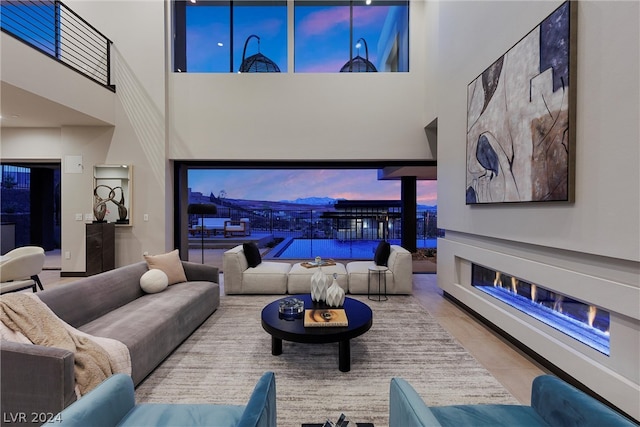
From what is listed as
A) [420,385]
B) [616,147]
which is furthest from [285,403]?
[616,147]

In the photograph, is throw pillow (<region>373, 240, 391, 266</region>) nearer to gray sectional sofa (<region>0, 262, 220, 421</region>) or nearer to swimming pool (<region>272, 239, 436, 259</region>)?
swimming pool (<region>272, 239, 436, 259</region>)

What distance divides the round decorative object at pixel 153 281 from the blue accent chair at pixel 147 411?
1.97 meters

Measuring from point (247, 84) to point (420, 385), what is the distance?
5433 millimetres

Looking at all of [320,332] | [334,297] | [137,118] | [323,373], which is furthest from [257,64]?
[323,373]

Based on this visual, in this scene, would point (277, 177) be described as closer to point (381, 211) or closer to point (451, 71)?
point (381, 211)

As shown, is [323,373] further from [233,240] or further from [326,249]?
[233,240]

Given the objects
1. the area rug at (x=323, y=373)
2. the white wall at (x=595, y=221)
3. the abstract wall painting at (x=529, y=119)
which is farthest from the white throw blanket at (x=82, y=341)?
the abstract wall painting at (x=529, y=119)

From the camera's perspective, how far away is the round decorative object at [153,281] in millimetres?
3084

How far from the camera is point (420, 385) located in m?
2.10

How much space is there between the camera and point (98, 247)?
4938 millimetres

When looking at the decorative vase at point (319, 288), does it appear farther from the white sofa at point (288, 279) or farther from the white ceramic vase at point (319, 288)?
the white sofa at point (288, 279)

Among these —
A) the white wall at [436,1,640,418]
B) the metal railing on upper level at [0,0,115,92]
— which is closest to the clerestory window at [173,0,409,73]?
the metal railing on upper level at [0,0,115,92]

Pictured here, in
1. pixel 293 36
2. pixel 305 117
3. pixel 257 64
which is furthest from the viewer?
pixel 257 64

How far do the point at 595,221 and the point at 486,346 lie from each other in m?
1.53
